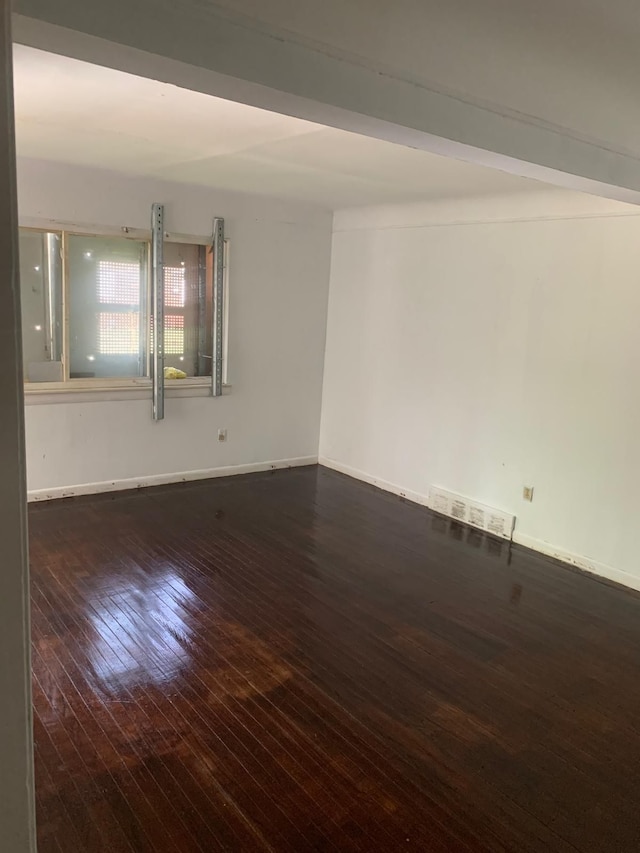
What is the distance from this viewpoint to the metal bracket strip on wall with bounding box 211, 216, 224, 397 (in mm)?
5332

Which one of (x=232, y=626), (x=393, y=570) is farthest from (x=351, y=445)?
(x=232, y=626)

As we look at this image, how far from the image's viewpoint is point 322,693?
2.70 meters

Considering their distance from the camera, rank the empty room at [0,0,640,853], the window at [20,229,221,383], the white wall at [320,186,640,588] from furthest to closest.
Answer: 1. the window at [20,229,221,383]
2. the white wall at [320,186,640,588]
3. the empty room at [0,0,640,853]

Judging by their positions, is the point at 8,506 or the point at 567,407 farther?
the point at 567,407

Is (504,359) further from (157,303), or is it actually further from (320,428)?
(157,303)

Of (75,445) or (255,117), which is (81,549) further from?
(255,117)

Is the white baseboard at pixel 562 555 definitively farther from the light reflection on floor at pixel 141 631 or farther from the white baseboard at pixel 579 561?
the light reflection on floor at pixel 141 631

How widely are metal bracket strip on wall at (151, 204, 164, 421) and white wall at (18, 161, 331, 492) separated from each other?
9cm

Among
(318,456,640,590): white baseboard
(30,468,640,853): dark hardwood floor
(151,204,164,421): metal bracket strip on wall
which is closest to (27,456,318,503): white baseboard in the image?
(30,468,640,853): dark hardwood floor

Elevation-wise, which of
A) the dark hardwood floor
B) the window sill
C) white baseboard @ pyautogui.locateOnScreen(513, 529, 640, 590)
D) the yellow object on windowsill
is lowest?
the dark hardwood floor

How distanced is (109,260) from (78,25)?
4.04 metres

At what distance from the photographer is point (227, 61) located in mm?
1441

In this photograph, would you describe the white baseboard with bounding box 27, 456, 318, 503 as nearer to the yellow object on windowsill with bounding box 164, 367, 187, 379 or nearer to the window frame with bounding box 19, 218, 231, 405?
the window frame with bounding box 19, 218, 231, 405

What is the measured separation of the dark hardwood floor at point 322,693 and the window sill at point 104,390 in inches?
36.0
